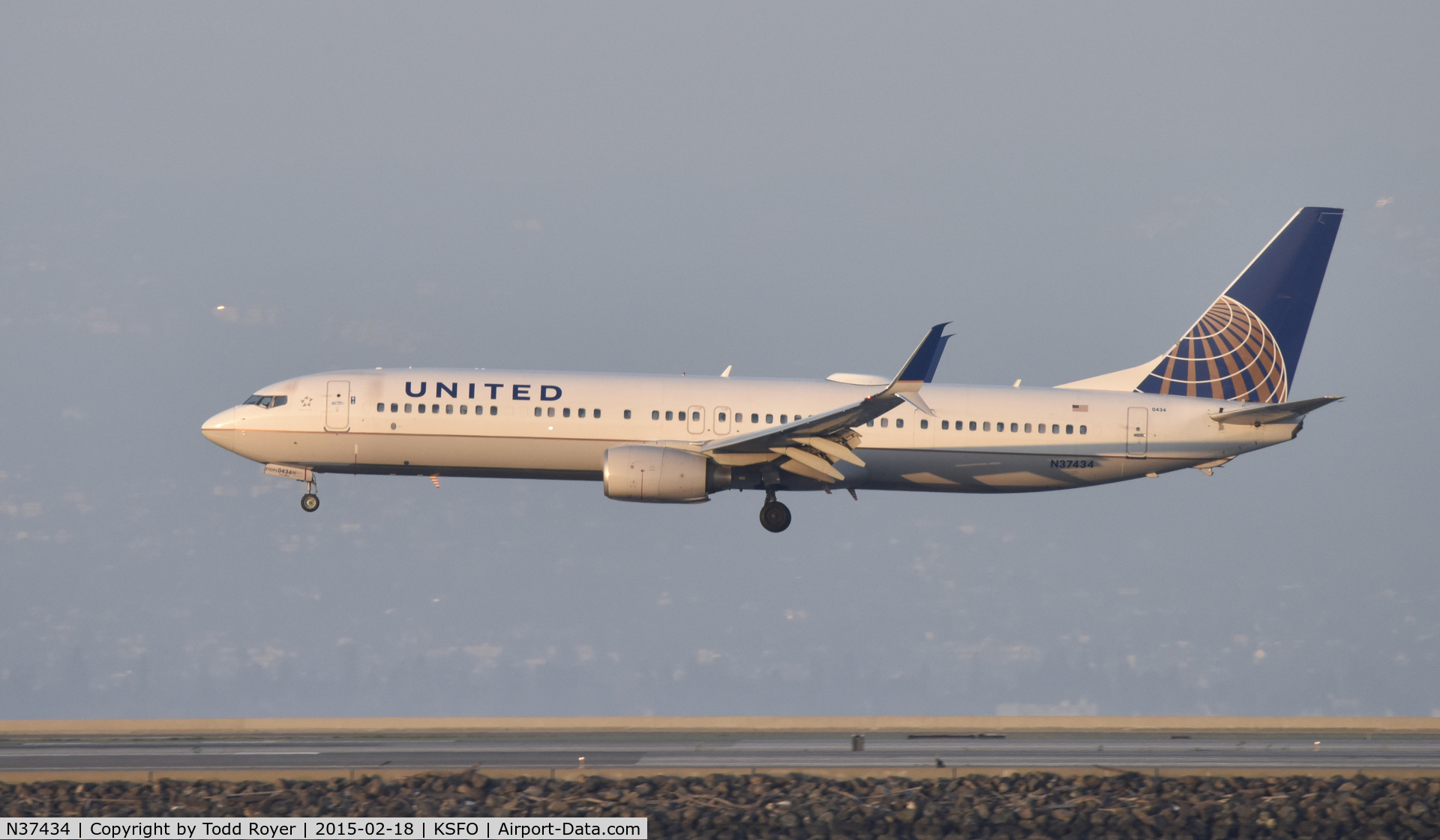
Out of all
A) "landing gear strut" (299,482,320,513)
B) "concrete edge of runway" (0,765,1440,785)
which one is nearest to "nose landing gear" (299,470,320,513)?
"landing gear strut" (299,482,320,513)

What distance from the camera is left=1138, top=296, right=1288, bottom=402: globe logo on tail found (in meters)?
37.5

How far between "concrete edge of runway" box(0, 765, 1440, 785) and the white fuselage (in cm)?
1129

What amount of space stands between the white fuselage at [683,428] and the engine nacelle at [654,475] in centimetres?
112

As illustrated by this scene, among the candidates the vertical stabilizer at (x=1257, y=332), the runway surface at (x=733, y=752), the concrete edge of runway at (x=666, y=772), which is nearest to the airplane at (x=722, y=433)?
the vertical stabilizer at (x=1257, y=332)

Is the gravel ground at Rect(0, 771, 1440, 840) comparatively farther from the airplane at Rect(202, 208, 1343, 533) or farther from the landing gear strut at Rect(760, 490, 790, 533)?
the landing gear strut at Rect(760, 490, 790, 533)

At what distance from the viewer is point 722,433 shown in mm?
33875

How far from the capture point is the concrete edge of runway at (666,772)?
22.6 metres

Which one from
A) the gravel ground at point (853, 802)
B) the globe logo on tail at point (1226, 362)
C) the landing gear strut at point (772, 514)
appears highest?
the globe logo on tail at point (1226, 362)

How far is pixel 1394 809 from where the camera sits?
2239 centimetres
